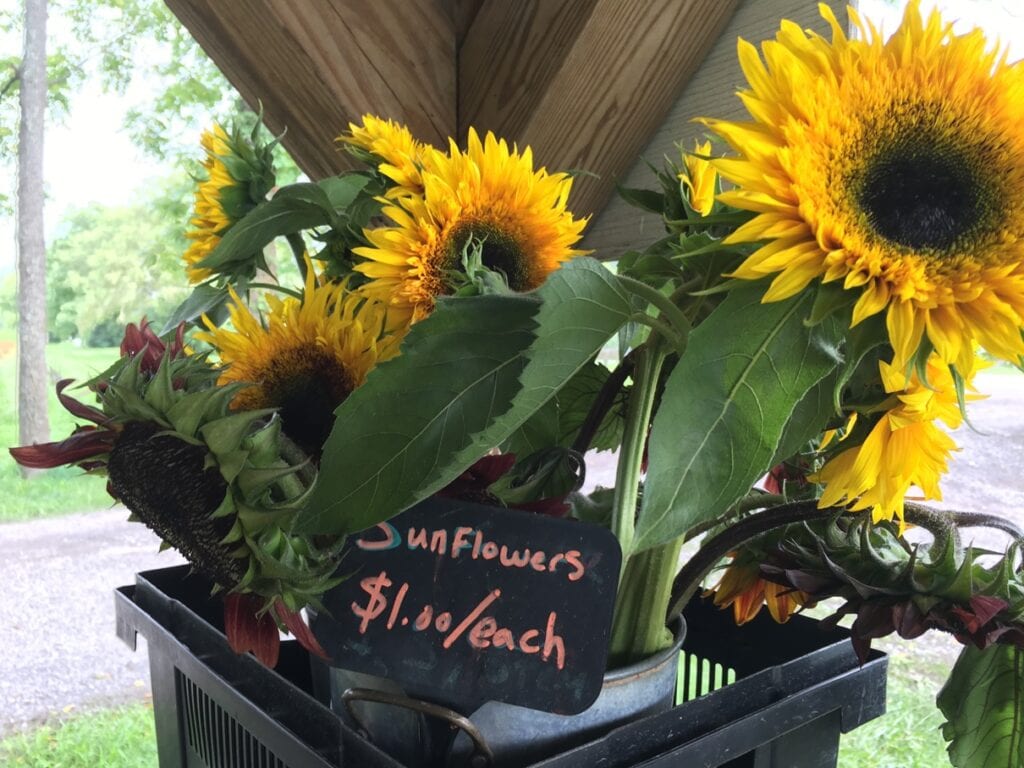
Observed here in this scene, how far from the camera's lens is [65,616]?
126 centimetres

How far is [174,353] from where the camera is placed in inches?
15.7

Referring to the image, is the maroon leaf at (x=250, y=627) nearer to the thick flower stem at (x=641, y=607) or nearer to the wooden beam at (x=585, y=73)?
the thick flower stem at (x=641, y=607)

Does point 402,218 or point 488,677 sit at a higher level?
point 402,218

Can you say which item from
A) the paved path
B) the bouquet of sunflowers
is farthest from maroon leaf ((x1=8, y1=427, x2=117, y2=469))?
the paved path

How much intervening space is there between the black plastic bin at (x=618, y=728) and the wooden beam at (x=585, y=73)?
31cm

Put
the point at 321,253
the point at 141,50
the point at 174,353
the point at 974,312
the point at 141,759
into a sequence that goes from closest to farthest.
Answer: the point at 974,312
the point at 174,353
the point at 321,253
the point at 141,759
the point at 141,50

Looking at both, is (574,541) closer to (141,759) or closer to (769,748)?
(769,748)

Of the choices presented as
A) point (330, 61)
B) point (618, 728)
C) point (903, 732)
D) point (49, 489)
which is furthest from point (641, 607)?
point (49, 489)

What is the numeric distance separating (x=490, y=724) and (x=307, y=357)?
19 cm

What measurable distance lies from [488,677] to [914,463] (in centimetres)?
19

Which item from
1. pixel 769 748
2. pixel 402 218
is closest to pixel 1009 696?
pixel 769 748

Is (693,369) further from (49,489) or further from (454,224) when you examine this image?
(49,489)

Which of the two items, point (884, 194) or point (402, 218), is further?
point (402, 218)

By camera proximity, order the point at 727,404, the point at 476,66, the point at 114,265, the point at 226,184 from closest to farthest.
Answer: the point at 727,404
the point at 226,184
the point at 476,66
the point at 114,265
